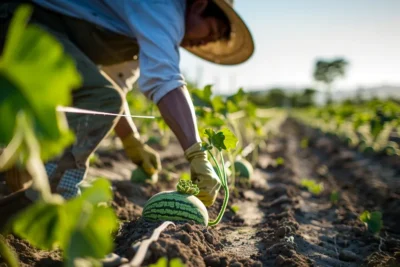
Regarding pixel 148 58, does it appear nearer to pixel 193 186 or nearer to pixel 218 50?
pixel 193 186

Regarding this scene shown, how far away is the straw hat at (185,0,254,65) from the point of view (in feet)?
11.0

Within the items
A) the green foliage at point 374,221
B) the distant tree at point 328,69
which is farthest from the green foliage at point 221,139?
the distant tree at point 328,69

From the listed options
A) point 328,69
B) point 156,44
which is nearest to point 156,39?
point 156,44

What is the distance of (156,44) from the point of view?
93.9 inches

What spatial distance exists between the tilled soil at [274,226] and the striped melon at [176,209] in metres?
0.09

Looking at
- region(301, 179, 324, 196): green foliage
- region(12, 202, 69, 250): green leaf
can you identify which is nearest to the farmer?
region(12, 202, 69, 250): green leaf

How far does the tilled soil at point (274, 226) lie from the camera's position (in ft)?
6.15

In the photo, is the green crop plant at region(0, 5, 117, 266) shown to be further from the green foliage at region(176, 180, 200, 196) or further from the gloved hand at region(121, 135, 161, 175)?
the gloved hand at region(121, 135, 161, 175)

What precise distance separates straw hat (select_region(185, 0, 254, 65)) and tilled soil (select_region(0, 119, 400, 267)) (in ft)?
3.94

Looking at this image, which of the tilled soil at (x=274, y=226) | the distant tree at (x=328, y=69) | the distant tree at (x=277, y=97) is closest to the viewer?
the tilled soil at (x=274, y=226)

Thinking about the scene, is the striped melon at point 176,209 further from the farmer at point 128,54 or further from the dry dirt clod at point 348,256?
the dry dirt clod at point 348,256

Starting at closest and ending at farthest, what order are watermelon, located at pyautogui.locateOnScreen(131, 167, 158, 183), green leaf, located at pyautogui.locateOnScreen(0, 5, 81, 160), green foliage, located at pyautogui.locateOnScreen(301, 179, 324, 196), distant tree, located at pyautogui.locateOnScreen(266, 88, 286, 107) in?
green leaf, located at pyautogui.locateOnScreen(0, 5, 81, 160), watermelon, located at pyautogui.locateOnScreen(131, 167, 158, 183), green foliage, located at pyautogui.locateOnScreen(301, 179, 324, 196), distant tree, located at pyautogui.locateOnScreen(266, 88, 286, 107)

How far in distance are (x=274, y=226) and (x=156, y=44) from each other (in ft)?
4.36

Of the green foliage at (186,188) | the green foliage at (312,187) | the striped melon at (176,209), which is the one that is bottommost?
the green foliage at (312,187)
